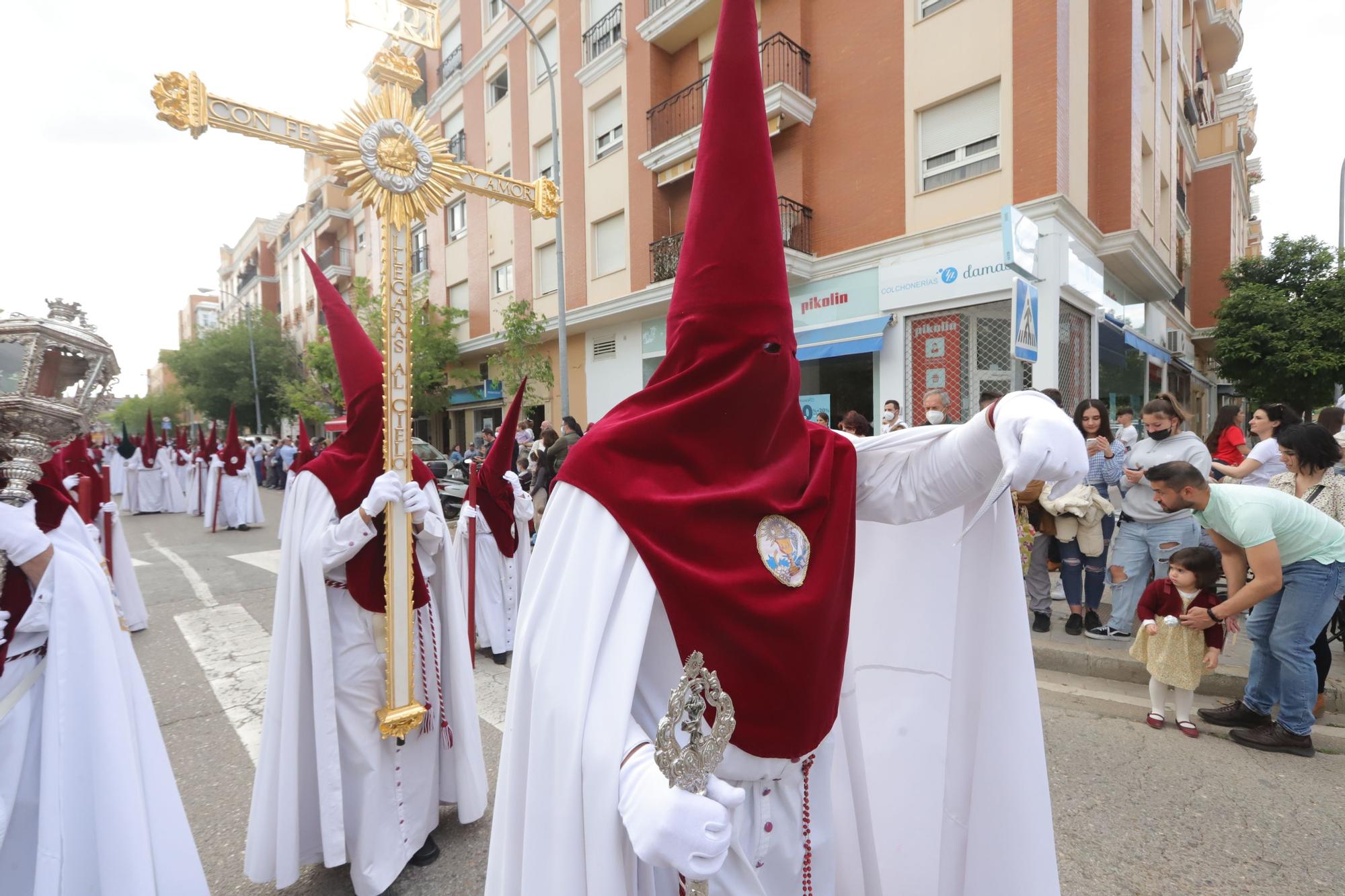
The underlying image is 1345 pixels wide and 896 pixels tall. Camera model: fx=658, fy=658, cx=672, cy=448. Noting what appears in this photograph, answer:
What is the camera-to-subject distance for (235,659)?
18.8 feet

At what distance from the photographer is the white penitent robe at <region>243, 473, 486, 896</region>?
2.67 m

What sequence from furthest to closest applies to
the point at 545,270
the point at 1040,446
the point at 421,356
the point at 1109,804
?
1. the point at 421,356
2. the point at 545,270
3. the point at 1109,804
4. the point at 1040,446

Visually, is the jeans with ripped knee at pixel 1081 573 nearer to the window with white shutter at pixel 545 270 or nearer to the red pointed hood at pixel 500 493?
the red pointed hood at pixel 500 493

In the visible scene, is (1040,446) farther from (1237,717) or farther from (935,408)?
(935,408)

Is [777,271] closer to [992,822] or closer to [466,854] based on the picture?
[992,822]

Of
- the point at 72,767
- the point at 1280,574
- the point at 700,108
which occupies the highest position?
the point at 700,108

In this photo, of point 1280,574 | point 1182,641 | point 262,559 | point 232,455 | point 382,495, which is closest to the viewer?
point 382,495

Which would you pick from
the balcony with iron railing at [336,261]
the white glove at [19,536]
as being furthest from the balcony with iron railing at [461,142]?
the white glove at [19,536]

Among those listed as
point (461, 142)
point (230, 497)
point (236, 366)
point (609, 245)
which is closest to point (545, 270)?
point (609, 245)

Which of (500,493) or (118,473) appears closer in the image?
(500,493)

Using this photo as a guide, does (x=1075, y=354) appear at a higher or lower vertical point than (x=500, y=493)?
higher

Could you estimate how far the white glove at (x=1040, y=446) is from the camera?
1.33 m

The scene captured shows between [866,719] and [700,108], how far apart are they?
1590 centimetres

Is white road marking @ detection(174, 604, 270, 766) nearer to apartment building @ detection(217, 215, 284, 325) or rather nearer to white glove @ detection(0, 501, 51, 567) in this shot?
white glove @ detection(0, 501, 51, 567)
